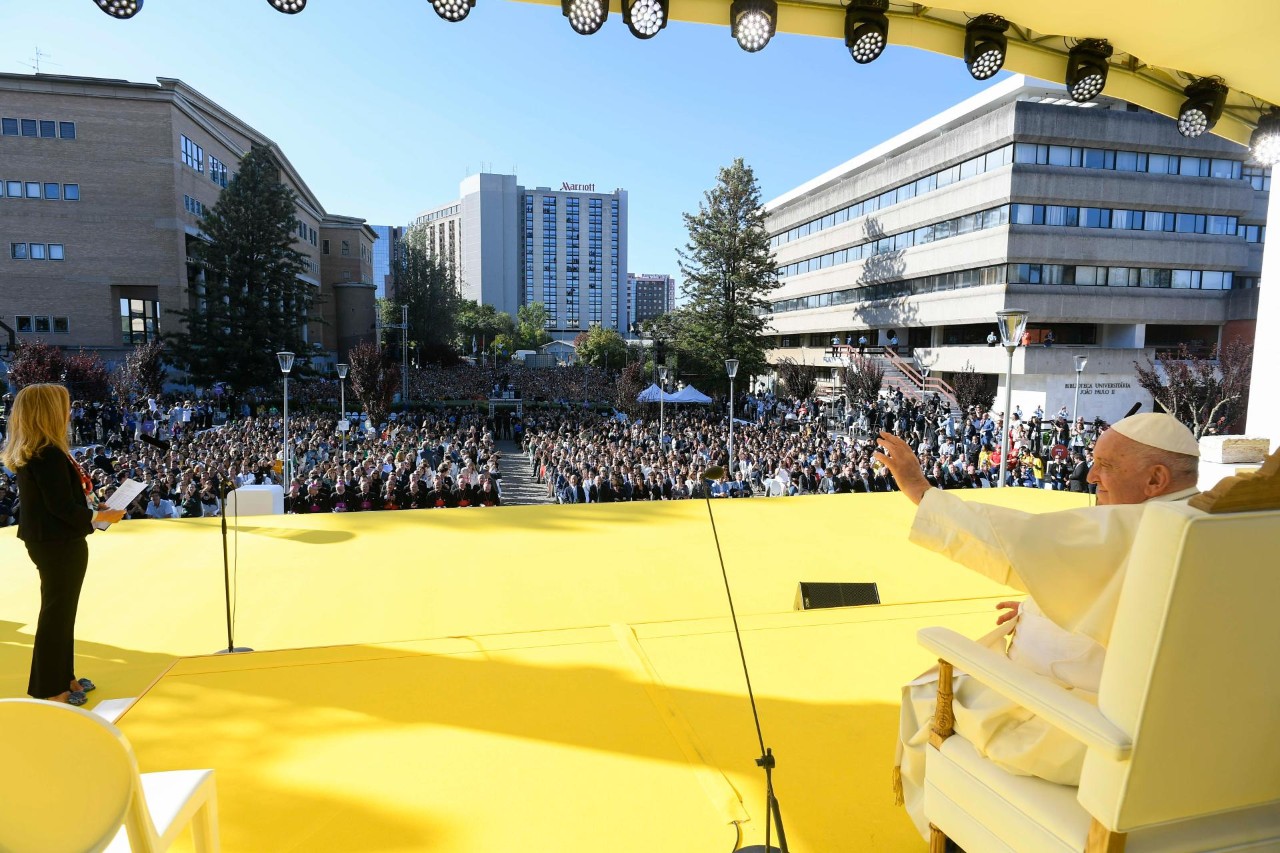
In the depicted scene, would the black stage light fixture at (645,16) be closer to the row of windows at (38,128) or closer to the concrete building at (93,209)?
the concrete building at (93,209)

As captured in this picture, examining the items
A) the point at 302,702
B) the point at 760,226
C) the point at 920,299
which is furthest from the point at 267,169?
the point at 302,702

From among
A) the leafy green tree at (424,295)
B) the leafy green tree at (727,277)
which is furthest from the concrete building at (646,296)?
the leafy green tree at (727,277)

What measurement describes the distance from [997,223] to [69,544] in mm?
35428

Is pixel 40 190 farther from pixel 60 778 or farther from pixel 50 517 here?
pixel 60 778

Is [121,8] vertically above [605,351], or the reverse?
[121,8]

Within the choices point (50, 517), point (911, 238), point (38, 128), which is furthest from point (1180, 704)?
point (38, 128)

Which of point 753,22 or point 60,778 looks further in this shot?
point 753,22

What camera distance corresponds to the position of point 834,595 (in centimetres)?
421

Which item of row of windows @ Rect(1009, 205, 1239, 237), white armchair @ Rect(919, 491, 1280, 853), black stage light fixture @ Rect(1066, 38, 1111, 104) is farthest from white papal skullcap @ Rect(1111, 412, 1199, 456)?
row of windows @ Rect(1009, 205, 1239, 237)

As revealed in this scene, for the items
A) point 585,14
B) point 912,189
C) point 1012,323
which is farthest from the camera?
point 912,189

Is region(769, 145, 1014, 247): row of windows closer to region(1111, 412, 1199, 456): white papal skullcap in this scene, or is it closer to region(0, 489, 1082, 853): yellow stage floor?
region(0, 489, 1082, 853): yellow stage floor

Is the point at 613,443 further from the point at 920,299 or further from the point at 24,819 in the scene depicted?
the point at 920,299

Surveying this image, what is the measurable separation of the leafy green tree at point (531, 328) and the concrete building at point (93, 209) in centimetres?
6481

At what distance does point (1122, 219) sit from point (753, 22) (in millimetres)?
35058
